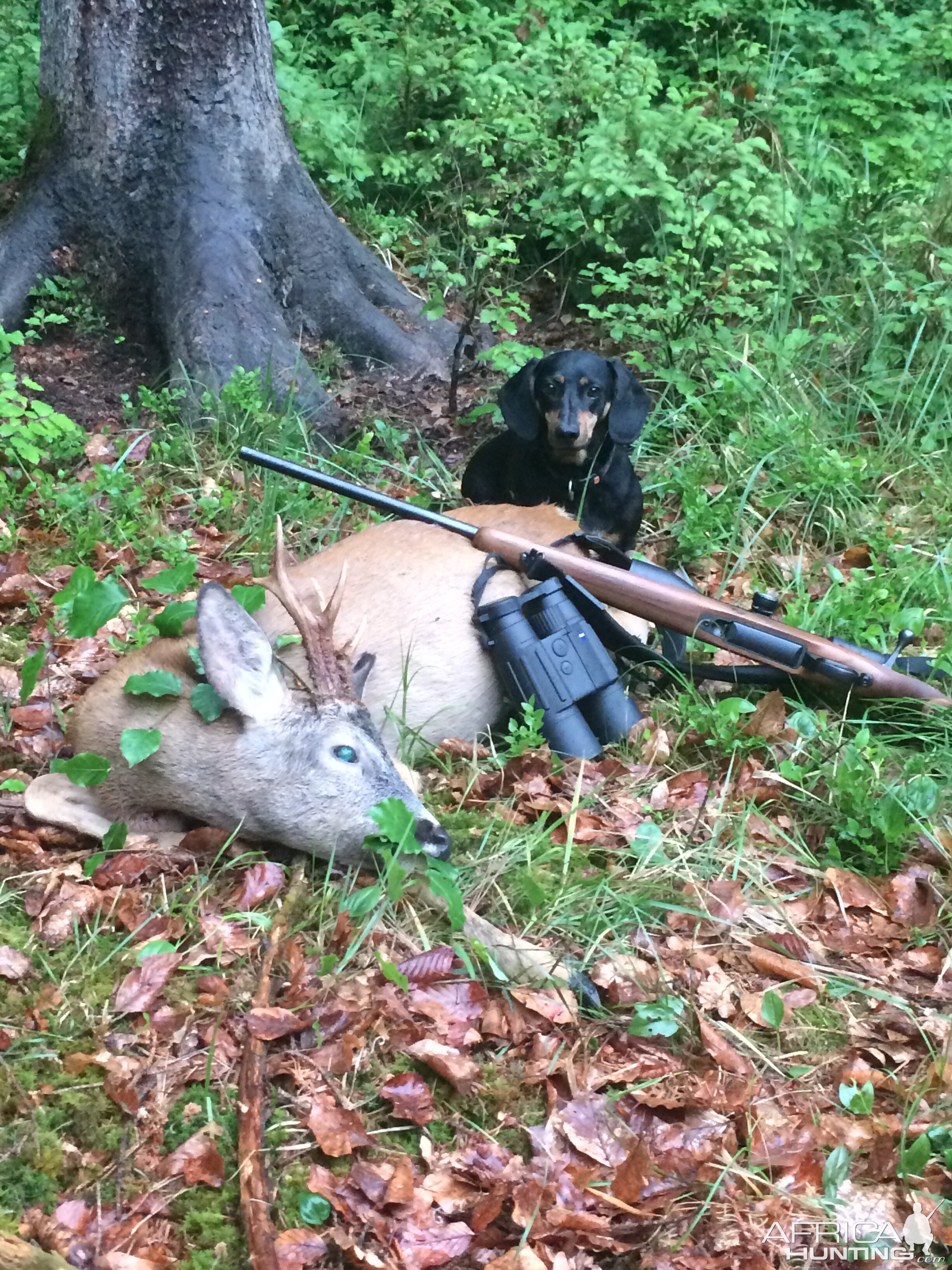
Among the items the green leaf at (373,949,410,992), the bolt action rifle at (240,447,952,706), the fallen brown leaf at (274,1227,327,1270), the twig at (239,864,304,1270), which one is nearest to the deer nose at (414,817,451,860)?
the green leaf at (373,949,410,992)

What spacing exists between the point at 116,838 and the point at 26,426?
274 centimetres

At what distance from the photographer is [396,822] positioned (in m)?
3.31

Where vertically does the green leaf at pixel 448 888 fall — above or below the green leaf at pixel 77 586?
below

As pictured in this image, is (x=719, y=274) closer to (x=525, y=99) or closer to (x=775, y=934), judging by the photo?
(x=525, y=99)

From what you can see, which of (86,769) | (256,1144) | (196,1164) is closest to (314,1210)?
(256,1144)

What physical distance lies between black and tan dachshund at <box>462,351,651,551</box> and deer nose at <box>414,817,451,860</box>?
2330 millimetres

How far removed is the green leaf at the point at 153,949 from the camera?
311cm

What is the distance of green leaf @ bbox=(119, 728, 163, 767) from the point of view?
3314 millimetres

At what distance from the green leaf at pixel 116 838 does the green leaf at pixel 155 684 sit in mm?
449

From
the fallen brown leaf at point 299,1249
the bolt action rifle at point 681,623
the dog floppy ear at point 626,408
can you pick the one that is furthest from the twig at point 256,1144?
the dog floppy ear at point 626,408

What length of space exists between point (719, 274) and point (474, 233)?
6.20 feet

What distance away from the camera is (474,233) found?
24.6ft

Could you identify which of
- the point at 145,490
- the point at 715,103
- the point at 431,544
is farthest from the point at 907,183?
the point at 145,490

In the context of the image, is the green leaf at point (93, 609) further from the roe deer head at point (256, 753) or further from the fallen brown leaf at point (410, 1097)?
the fallen brown leaf at point (410, 1097)
